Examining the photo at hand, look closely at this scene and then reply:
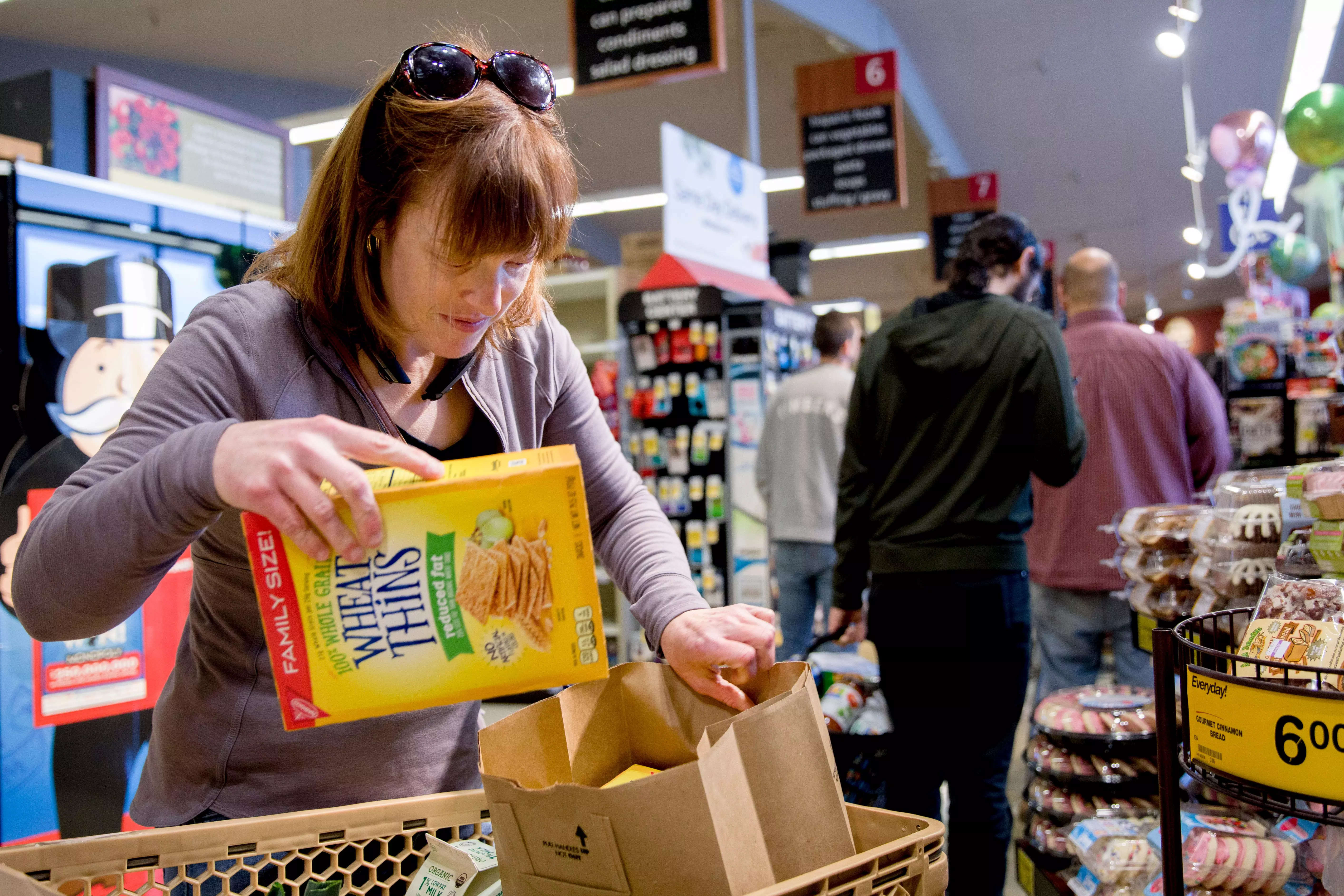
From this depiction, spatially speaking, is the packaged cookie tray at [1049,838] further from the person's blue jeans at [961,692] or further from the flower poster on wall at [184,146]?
the flower poster on wall at [184,146]

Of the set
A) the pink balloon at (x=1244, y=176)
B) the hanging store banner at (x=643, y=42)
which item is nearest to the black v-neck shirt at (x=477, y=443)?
the hanging store banner at (x=643, y=42)

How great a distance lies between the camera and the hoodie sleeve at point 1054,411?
2.46m

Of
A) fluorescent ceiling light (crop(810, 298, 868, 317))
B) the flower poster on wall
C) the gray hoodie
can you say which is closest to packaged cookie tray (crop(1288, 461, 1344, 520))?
the gray hoodie

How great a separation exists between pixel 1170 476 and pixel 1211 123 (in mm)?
10033

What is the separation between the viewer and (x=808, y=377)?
15.0 ft

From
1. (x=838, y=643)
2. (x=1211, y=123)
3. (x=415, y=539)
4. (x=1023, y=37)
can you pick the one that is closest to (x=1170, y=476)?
(x=838, y=643)

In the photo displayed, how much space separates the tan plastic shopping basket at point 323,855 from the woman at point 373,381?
10cm

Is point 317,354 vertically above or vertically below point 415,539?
above

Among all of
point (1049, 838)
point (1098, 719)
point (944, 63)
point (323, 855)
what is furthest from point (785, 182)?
point (323, 855)

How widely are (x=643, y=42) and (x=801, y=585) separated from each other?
3.05 metres

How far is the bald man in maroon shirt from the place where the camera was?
3.32 metres

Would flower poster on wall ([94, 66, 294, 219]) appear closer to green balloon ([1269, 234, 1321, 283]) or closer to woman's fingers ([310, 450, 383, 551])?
woman's fingers ([310, 450, 383, 551])

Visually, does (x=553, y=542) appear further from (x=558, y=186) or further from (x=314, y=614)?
(x=558, y=186)

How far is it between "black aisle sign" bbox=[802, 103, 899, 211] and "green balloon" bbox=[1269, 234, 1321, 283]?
304 cm
